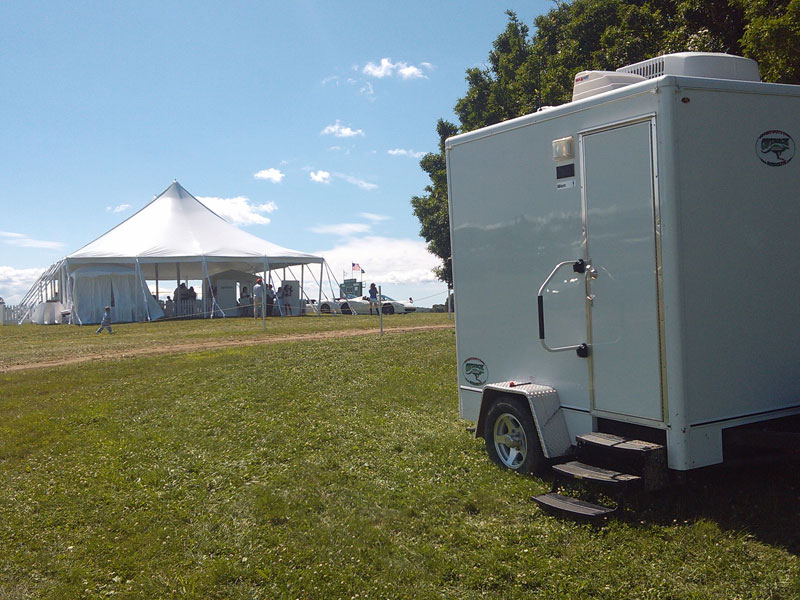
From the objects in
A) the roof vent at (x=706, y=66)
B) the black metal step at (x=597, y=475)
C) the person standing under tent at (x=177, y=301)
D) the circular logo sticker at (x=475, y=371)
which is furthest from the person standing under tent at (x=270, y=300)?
the roof vent at (x=706, y=66)

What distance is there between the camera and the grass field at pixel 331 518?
13.8ft

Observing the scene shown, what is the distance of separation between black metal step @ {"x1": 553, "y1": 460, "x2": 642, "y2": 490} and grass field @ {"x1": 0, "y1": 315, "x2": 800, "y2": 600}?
271 mm

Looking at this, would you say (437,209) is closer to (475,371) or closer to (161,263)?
(161,263)

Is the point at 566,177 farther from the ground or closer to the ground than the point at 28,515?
farther from the ground

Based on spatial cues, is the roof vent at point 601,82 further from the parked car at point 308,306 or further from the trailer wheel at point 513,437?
the parked car at point 308,306

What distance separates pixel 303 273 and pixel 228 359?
22.8m

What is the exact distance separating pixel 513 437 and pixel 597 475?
3.96ft

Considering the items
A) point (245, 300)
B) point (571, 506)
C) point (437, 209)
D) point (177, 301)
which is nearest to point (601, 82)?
point (571, 506)

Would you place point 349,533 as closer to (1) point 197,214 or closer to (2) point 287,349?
(2) point 287,349

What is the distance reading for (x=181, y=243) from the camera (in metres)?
34.0

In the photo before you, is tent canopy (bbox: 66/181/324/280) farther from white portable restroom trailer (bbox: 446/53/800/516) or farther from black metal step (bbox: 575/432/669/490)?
black metal step (bbox: 575/432/669/490)

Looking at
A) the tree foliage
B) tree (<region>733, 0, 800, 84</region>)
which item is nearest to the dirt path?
the tree foliage

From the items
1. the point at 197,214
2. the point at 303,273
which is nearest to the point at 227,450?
the point at 303,273

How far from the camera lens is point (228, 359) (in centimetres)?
1376
